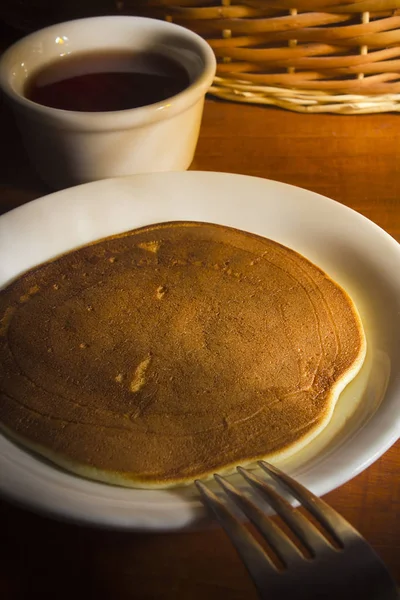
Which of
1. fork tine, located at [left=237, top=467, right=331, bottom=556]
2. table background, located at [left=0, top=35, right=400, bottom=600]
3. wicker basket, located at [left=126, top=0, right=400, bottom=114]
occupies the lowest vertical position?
table background, located at [left=0, top=35, right=400, bottom=600]

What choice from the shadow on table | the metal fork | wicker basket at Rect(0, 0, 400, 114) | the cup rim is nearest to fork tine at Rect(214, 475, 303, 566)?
the metal fork

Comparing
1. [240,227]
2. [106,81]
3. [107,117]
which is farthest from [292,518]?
[106,81]

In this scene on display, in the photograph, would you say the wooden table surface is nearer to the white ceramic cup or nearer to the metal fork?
the metal fork

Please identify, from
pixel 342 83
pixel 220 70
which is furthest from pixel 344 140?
pixel 220 70

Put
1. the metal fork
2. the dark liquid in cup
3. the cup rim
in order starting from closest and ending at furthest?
the metal fork → the cup rim → the dark liquid in cup

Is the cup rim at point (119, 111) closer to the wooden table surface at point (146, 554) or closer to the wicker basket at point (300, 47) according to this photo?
the wicker basket at point (300, 47)

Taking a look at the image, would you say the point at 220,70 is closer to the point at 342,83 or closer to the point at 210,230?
the point at 342,83

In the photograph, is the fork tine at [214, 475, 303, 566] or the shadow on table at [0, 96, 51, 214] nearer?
the fork tine at [214, 475, 303, 566]
